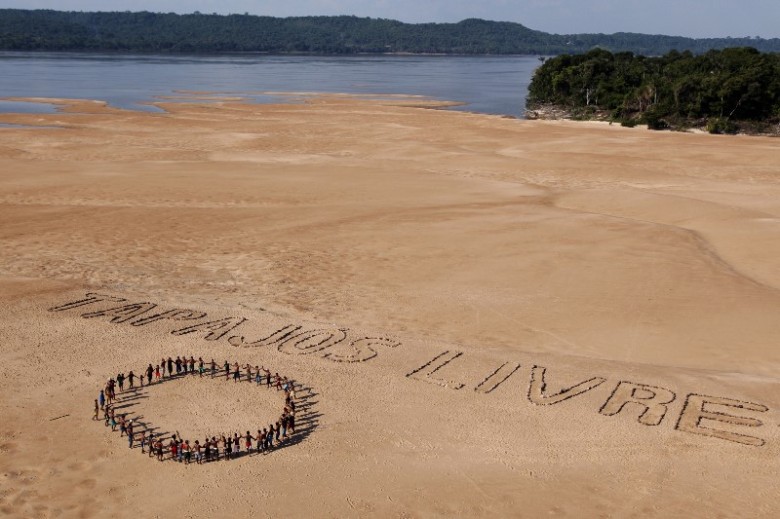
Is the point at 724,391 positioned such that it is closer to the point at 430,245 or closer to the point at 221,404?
the point at 221,404

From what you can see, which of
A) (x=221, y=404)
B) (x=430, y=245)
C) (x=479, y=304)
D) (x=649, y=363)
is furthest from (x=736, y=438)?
(x=430, y=245)

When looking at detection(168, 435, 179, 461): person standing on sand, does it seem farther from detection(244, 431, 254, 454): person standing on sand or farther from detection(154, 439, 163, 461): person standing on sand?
detection(244, 431, 254, 454): person standing on sand

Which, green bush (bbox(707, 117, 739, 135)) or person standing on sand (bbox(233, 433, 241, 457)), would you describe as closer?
person standing on sand (bbox(233, 433, 241, 457))

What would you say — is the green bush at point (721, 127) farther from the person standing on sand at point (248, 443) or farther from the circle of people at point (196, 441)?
the person standing on sand at point (248, 443)

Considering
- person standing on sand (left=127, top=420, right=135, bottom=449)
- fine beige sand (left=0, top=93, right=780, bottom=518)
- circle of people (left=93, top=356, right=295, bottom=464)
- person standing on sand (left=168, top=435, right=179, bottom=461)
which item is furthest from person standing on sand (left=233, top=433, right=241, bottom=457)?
person standing on sand (left=127, top=420, right=135, bottom=449)

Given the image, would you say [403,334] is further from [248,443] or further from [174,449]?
[174,449]

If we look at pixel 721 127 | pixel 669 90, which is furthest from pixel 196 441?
pixel 669 90

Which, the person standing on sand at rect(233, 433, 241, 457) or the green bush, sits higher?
the green bush

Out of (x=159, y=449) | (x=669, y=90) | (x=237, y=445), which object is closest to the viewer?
(x=159, y=449)
